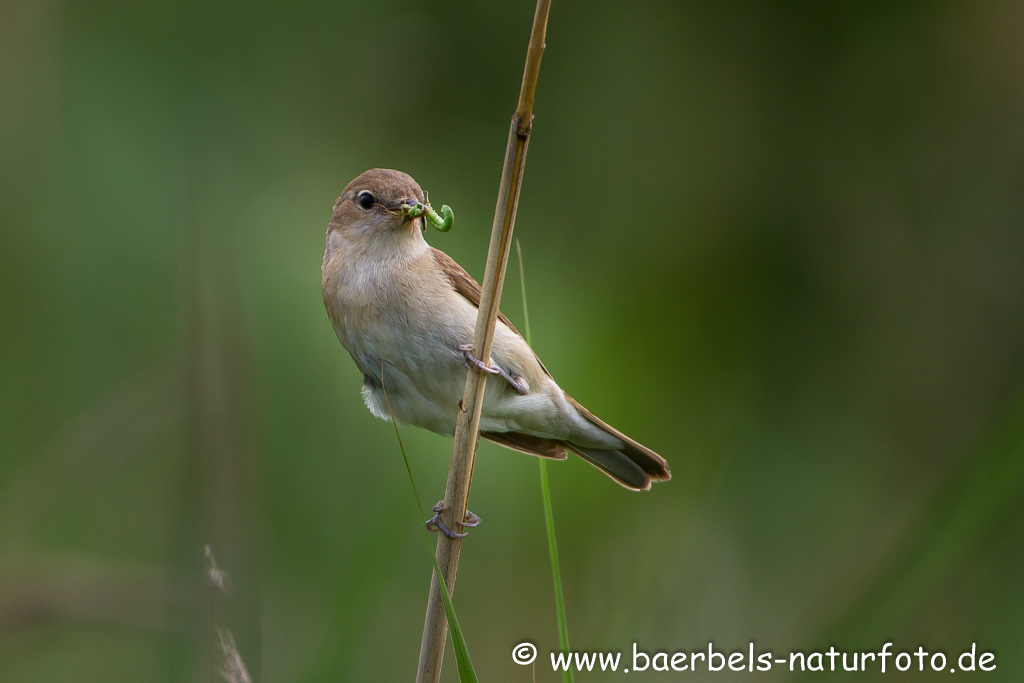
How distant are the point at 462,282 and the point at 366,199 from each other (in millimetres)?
429

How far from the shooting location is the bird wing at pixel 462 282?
3.04 meters

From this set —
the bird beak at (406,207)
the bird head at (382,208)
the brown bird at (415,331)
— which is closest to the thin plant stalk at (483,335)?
the brown bird at (415,331)

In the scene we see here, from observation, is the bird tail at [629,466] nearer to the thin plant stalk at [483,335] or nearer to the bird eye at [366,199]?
the bird eye at [366,199]

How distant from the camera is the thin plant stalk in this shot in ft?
4.93

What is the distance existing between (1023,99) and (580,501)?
2988 millimetres

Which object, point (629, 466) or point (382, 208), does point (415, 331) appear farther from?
point (629, 466)

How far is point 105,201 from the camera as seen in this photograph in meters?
3.68

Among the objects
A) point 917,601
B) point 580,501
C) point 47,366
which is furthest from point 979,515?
point 47,366

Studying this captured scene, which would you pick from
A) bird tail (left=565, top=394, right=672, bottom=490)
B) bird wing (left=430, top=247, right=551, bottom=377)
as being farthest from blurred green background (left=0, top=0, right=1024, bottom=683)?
bird wing (left=430, top=247, right=551, bottom=377)

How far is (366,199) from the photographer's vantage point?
298cm

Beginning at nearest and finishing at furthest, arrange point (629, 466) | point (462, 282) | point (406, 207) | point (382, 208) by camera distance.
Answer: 1. point (406, 207)
2. point (382, 208)
3. point (462, 282)
4. point (629, 466)

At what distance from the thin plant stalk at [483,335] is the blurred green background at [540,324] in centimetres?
13

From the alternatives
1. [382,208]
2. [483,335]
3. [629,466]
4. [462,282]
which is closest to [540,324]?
[462,282]

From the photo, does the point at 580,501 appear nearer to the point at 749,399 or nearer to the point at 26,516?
the point at 749,399
